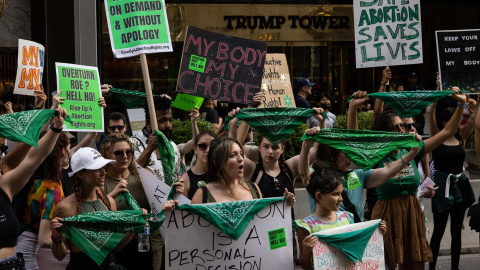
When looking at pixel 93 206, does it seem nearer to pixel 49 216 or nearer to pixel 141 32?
pixel 49 216

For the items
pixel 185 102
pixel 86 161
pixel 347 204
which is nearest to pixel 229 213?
pixel 86 161

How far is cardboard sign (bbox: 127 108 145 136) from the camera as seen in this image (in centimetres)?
919

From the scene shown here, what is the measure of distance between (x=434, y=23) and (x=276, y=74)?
7.80 meters

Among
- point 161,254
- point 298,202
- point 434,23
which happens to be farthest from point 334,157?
point 434,23

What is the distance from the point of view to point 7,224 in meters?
4.95

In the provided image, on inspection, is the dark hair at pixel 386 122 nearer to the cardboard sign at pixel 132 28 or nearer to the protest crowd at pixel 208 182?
the protest crowd at pixel 208 182

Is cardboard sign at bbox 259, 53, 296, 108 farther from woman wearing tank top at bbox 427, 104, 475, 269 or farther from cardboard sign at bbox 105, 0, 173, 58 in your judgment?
cardboard sign at bbox 105, 0, 173, 58

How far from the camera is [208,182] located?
5.79m

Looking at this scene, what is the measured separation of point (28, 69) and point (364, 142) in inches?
133

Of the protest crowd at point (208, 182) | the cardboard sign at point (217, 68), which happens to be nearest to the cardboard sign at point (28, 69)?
the protest crowd at point (208, 182)

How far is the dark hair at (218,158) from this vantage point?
5656 millimetres

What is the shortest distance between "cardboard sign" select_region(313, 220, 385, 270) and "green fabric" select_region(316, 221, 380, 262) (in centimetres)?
3

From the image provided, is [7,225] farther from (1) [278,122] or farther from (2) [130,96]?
(2) [130,96]

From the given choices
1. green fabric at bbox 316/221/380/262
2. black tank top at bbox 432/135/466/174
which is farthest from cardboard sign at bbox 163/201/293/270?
black tank top at bbox 432/135/466/174
